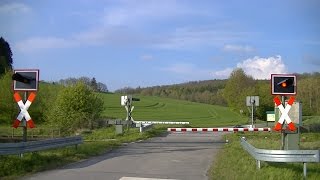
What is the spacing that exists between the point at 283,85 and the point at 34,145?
26.0ft

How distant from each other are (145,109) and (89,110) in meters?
49.2

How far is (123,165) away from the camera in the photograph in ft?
50.0

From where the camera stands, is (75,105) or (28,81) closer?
(28,81)

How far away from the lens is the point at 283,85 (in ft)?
50.1

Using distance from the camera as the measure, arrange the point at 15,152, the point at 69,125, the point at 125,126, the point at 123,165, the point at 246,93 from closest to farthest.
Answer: the point at 15,152, the point at 123,165, the point at 125,126, the point at 69,125, the point at 246,93

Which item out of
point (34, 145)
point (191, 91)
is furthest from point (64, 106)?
point (191, 91)

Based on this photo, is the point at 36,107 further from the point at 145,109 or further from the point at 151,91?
the point at 151,91

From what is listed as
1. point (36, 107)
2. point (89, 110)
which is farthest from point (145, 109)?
point (89, 110)

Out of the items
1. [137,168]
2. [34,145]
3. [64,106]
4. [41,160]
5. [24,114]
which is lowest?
[137,168]

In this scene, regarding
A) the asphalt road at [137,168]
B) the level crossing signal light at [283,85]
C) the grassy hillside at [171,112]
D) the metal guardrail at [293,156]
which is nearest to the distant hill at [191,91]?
the grassy hillside at [171,112]

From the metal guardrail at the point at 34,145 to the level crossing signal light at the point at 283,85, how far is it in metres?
7.42

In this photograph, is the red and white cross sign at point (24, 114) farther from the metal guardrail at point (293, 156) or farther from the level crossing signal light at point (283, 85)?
the level crossing signal light at point (283, 85)

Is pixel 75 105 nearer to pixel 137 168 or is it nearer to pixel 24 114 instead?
pixel 24 114

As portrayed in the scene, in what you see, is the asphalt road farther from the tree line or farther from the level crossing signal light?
the tree line
